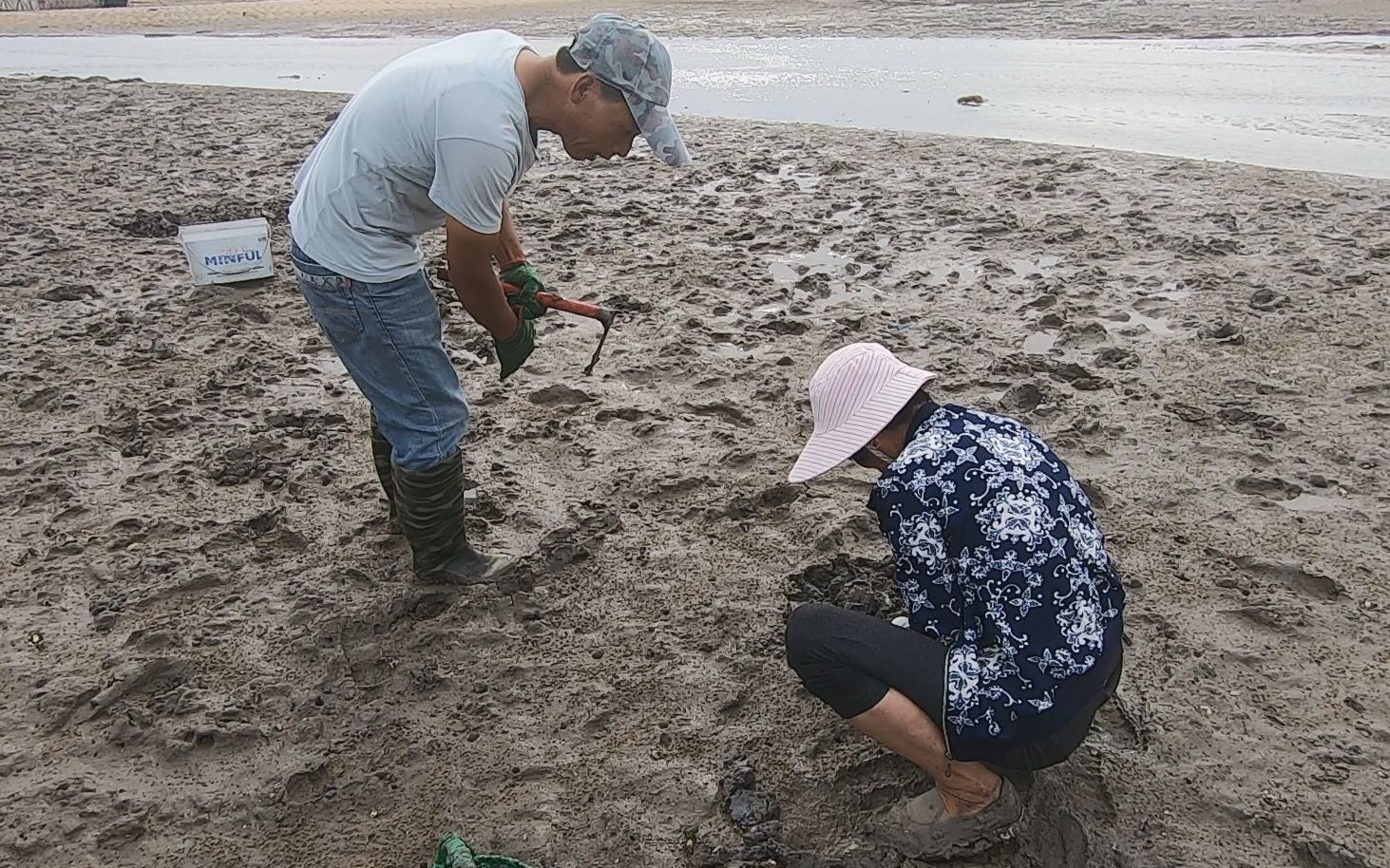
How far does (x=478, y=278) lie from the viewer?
257 cm

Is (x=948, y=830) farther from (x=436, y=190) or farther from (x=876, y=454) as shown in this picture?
(x=436, y=190)

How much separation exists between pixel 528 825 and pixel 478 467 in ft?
5.42

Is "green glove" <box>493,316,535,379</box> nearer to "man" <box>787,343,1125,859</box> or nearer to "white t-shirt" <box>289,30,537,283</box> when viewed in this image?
"white t-shirt" <box>289,30,537,283</box>

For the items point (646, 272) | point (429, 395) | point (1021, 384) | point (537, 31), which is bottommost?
point (537, 31)

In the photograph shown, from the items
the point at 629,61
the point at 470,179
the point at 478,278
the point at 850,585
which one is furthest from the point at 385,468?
the point at 629,61

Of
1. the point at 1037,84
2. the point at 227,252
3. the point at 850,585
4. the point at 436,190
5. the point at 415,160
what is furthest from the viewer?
the point at 1037,84

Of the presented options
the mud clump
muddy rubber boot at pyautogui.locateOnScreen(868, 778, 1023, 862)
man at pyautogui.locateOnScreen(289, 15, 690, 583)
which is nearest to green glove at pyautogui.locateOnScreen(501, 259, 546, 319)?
man at pyautogui.locateOnScreen(289, 15, 690, 583)

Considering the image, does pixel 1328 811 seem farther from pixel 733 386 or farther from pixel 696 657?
pixel 733 386

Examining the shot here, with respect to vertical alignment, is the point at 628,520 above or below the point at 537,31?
above

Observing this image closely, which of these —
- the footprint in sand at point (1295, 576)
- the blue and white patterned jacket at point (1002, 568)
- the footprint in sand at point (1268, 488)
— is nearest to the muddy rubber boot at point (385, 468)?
the blue and white patterned jacket at point (1002, 568)

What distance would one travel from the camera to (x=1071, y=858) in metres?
2.28

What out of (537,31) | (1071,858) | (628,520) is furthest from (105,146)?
(537,31)

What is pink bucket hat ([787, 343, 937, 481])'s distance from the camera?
211 cm

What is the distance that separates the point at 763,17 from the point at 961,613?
1789cm
